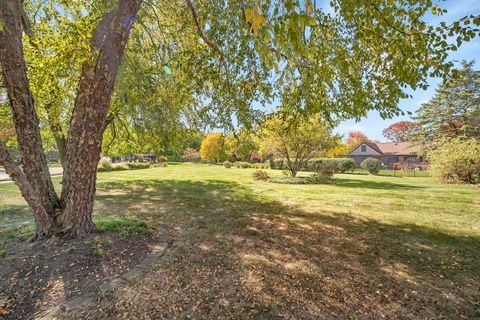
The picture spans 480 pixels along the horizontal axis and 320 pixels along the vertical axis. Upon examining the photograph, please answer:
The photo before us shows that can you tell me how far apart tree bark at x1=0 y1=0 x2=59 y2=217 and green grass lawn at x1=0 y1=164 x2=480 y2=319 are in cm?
228

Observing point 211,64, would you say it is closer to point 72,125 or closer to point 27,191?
point 72,125

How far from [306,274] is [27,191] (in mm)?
4226

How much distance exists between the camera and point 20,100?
334cm

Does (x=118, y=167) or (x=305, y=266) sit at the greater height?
(x=118, y=167)

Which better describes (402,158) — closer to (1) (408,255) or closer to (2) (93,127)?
(1) (408,255)

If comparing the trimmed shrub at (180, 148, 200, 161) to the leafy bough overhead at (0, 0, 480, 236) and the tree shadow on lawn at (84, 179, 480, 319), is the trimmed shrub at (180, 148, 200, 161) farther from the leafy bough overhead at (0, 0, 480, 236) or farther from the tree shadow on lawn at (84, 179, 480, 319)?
the tree shadow on lawn at (84, 179, 480, 319)

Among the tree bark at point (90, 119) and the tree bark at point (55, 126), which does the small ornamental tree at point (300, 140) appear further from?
the tree bark at point (90, 119)

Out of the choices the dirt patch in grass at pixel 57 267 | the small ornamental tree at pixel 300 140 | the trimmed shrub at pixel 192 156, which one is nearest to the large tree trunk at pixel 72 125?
the dirt patch in grass at pixel 57 267

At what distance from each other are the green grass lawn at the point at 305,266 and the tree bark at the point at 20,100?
2.28m

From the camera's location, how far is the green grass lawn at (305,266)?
2.48 metres

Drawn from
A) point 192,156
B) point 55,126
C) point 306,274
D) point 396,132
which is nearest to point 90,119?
point 306,274

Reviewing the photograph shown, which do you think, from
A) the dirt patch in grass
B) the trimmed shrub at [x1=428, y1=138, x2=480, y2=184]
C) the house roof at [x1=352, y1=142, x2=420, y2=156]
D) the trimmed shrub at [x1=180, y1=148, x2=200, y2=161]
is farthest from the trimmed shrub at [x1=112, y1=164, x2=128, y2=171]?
the house roof at [x1=352, y1=142, x2=420, y2=156]

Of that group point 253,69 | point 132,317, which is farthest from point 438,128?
point 132,317

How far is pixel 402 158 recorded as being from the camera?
144ft
